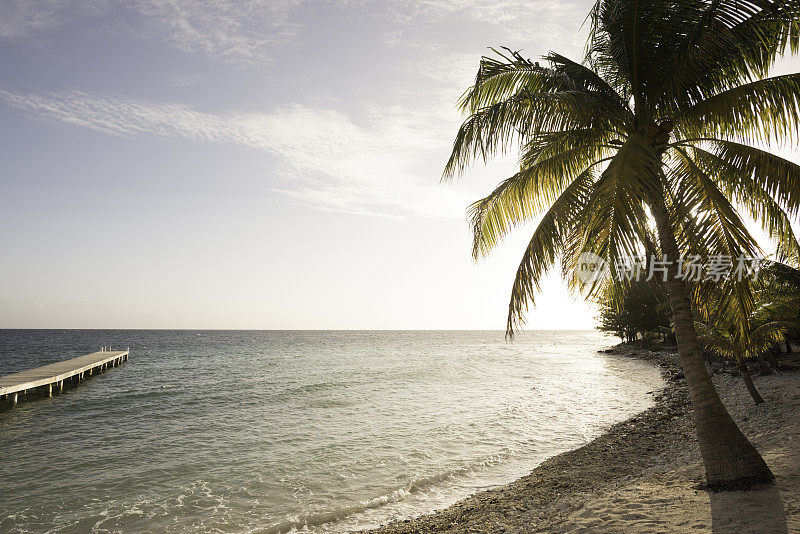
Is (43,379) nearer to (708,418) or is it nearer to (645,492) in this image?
(645,492)

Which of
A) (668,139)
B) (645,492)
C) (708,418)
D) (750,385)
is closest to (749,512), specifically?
(708,418)

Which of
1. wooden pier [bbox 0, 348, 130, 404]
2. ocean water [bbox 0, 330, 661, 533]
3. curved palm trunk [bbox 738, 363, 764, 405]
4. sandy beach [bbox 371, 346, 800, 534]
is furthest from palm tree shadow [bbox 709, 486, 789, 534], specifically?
wooden pier [bbox 0, 348, 130, 404]

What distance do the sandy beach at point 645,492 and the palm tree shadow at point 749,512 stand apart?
0.01 metres

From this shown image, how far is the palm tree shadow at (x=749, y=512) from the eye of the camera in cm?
460

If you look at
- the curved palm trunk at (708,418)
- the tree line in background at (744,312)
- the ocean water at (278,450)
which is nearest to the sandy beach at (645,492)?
the curved palm trunk at (708,418)

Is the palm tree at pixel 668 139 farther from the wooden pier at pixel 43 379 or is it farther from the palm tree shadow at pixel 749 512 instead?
the wooden pier at pixel 43 379

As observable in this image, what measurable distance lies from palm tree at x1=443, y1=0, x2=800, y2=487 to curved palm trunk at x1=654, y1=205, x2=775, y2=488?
0.05ft

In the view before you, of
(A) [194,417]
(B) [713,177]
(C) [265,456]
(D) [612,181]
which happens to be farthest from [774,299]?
(A) [194,417]

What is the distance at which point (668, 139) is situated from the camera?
21.7ft

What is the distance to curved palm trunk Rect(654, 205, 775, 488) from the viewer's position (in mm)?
5836

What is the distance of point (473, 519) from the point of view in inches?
285

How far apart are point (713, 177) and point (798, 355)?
2196 cm

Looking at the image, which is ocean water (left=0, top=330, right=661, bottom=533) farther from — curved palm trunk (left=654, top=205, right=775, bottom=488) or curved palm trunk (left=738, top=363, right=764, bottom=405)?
curved palm trunk (left=654, top=205, right=775, bottom=488)

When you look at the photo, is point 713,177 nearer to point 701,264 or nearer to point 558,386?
point 701,264
